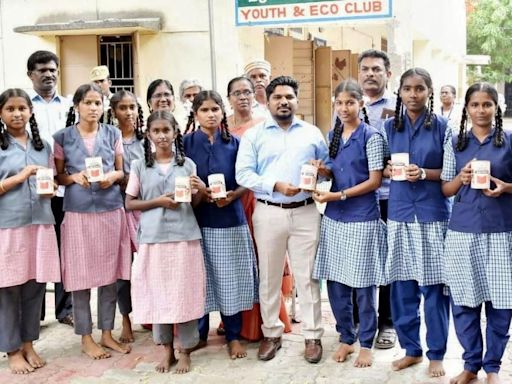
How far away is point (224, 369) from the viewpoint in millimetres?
4957

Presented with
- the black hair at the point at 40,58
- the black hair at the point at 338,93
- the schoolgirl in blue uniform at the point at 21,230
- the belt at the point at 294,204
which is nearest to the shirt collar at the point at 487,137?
the black hair at the point at 338,93

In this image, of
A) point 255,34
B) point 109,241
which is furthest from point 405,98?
point 255,34

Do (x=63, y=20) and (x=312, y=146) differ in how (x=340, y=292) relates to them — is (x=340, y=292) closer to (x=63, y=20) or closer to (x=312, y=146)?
(x=312, y=146)

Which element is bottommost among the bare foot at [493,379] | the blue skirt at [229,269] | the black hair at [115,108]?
the bare foot at [493,379]

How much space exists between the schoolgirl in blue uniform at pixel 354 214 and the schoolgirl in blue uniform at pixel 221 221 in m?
0.61

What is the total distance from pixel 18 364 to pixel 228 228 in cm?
186

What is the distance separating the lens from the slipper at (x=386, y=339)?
524 centimetres

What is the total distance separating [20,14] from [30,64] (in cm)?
544

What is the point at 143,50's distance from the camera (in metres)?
10.1

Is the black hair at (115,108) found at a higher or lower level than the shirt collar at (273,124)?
higher

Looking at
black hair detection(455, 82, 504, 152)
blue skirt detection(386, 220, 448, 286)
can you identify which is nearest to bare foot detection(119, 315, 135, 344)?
blue skirt detection(386, 220, 448, 286)

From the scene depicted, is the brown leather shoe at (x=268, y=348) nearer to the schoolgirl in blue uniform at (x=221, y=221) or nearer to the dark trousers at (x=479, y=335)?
the schoolgirl in blue uniform at (x=221, y=221)

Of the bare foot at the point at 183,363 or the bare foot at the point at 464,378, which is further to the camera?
the bare foot at the point at 183,363

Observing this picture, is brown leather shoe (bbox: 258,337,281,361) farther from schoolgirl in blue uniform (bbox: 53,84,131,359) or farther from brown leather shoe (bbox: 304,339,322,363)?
schoolgirl in blue uniform (bbox: 53,84,131,359)
